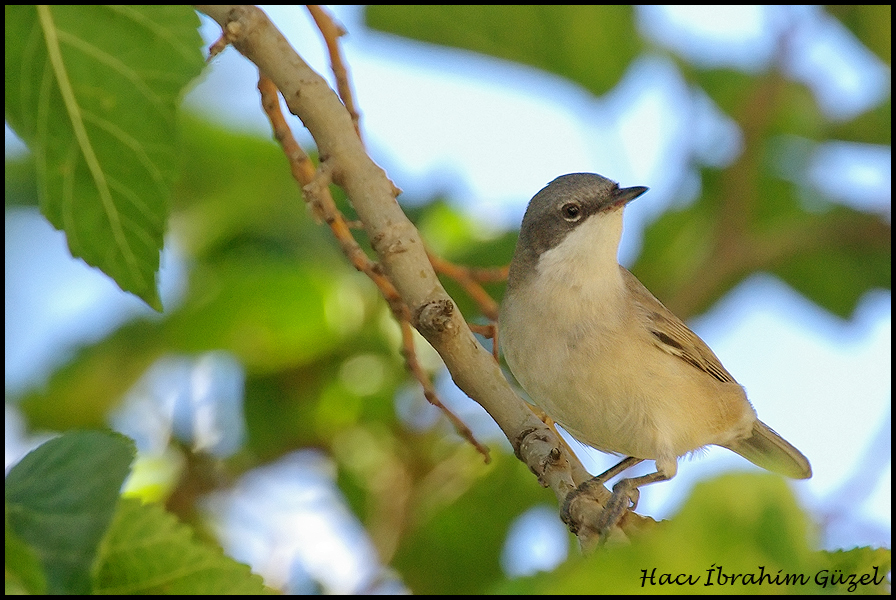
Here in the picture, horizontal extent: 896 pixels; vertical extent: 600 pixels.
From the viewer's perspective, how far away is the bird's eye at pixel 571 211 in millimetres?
4363

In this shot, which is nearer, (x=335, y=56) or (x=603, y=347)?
(x=335, y=56)

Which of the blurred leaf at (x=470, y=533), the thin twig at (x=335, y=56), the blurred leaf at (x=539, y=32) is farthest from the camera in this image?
the blurred leaf at (x=539, y=32)

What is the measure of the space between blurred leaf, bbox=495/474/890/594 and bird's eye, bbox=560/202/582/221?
291 centimetres

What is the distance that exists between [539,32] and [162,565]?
4.16m

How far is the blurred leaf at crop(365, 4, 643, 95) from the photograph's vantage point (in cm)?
506

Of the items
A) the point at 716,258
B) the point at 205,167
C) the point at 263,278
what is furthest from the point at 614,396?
the point at 205,167

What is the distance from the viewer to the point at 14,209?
4.84 meters

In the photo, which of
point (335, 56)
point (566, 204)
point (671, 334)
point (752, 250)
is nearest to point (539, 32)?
point (566, 204)

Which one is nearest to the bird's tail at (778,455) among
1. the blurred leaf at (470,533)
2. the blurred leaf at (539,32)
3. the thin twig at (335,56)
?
the blurred leaf at (470,533)

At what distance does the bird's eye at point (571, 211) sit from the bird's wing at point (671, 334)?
1.38ft

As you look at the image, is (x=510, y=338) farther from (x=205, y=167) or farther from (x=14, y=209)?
(x=14, y=209)

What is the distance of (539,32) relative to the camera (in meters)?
5.29

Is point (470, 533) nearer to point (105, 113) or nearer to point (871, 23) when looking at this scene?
point (105, 113)

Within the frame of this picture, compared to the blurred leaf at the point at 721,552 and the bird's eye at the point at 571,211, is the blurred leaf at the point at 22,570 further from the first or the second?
the bird's eye at the point at 571,211
